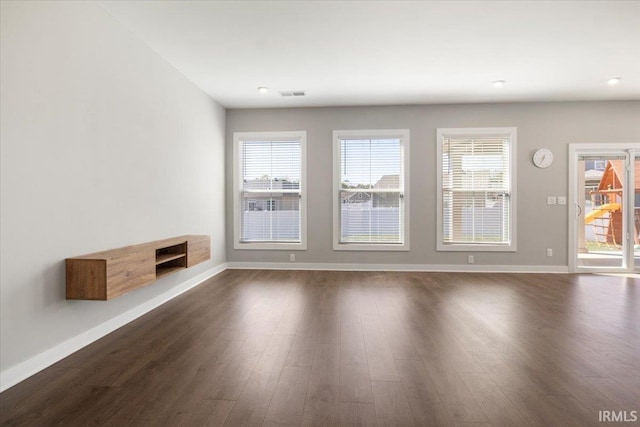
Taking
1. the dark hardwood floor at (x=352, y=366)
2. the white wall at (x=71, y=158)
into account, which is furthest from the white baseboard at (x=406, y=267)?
the white wall at (x=71, y=158)

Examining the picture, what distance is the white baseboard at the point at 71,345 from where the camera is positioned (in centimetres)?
197

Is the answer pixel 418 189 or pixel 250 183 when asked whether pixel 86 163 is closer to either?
pixel 250 183

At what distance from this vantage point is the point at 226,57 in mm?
3602

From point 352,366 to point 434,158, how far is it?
409cm

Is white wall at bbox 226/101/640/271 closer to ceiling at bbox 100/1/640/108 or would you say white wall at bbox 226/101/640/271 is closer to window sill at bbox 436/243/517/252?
window sill at bbox 436/243/517/252

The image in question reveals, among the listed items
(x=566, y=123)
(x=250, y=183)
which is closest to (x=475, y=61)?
(x=566, y=123)

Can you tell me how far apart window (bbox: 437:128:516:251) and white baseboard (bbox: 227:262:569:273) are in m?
0.32

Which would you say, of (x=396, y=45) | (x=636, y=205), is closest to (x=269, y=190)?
(x=396, y=45)

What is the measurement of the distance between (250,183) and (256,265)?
4.77ft

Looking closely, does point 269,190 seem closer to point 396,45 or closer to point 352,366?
point 396,45

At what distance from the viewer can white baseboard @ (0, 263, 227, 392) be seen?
77.5 inches

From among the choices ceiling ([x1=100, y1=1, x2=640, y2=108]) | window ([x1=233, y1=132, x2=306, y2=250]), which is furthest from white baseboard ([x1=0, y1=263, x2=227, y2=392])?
ceiling ([x1=100, y1=1, x2=640, y2=108])

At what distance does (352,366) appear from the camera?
7.12 ft

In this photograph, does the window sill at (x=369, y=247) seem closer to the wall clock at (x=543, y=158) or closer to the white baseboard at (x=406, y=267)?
the white baseboard at (x=406, y=267)
